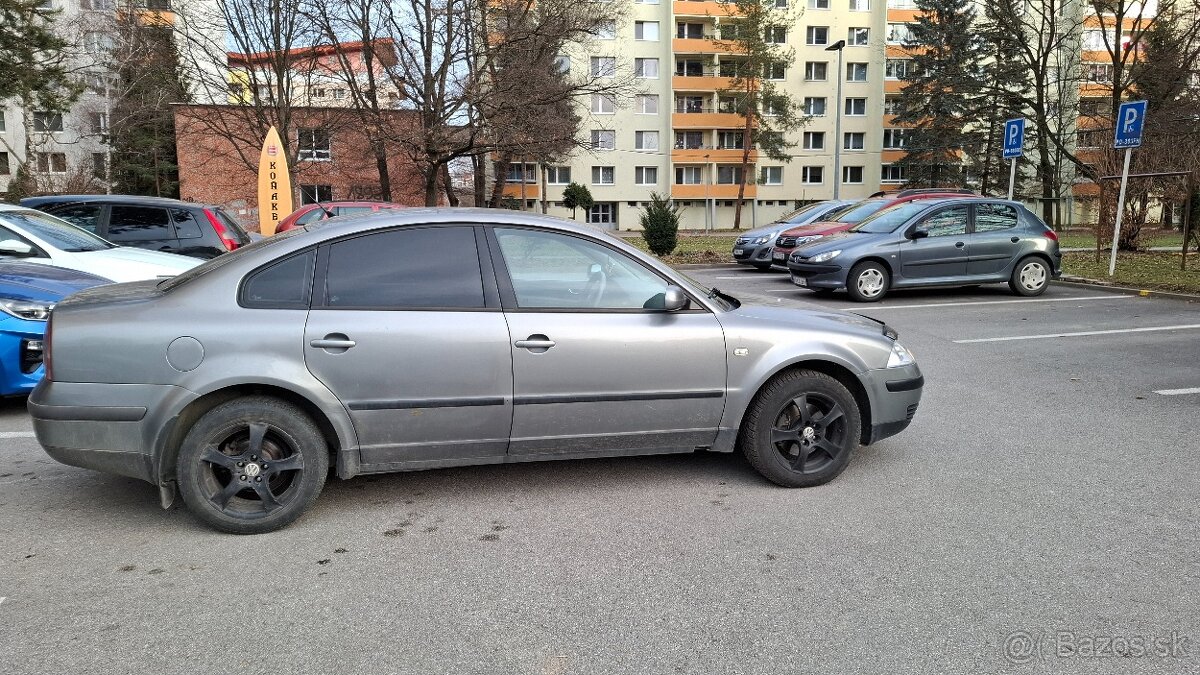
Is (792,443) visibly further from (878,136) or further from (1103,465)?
(878,136)

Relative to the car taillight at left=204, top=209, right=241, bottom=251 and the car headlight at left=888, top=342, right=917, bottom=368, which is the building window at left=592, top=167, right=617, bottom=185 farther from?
the car headlight at left=888, top=342, right=917, bottom=368

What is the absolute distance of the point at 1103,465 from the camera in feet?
16.1

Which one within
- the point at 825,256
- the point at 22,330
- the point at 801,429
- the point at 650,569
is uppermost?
the point at 825,256

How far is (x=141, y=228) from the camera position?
11109mm

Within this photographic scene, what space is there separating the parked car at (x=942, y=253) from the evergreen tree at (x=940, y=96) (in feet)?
120

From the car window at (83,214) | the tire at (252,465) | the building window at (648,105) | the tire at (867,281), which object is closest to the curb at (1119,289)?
the tire at (867,281)

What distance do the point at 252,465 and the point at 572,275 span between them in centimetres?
188

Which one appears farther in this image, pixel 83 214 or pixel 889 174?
pixel 889 174

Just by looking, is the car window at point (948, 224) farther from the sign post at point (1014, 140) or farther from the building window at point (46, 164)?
the building window at point (46, 164)

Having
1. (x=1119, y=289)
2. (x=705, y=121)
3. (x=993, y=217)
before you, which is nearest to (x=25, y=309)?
(x=993, y=217)

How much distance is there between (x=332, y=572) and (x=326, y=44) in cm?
2768

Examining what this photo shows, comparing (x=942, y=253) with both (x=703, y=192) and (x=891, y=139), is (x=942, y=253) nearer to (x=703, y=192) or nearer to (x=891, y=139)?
(x=703, y=192)

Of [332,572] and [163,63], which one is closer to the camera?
[332,572]

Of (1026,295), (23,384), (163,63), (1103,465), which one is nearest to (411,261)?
(23,384)
